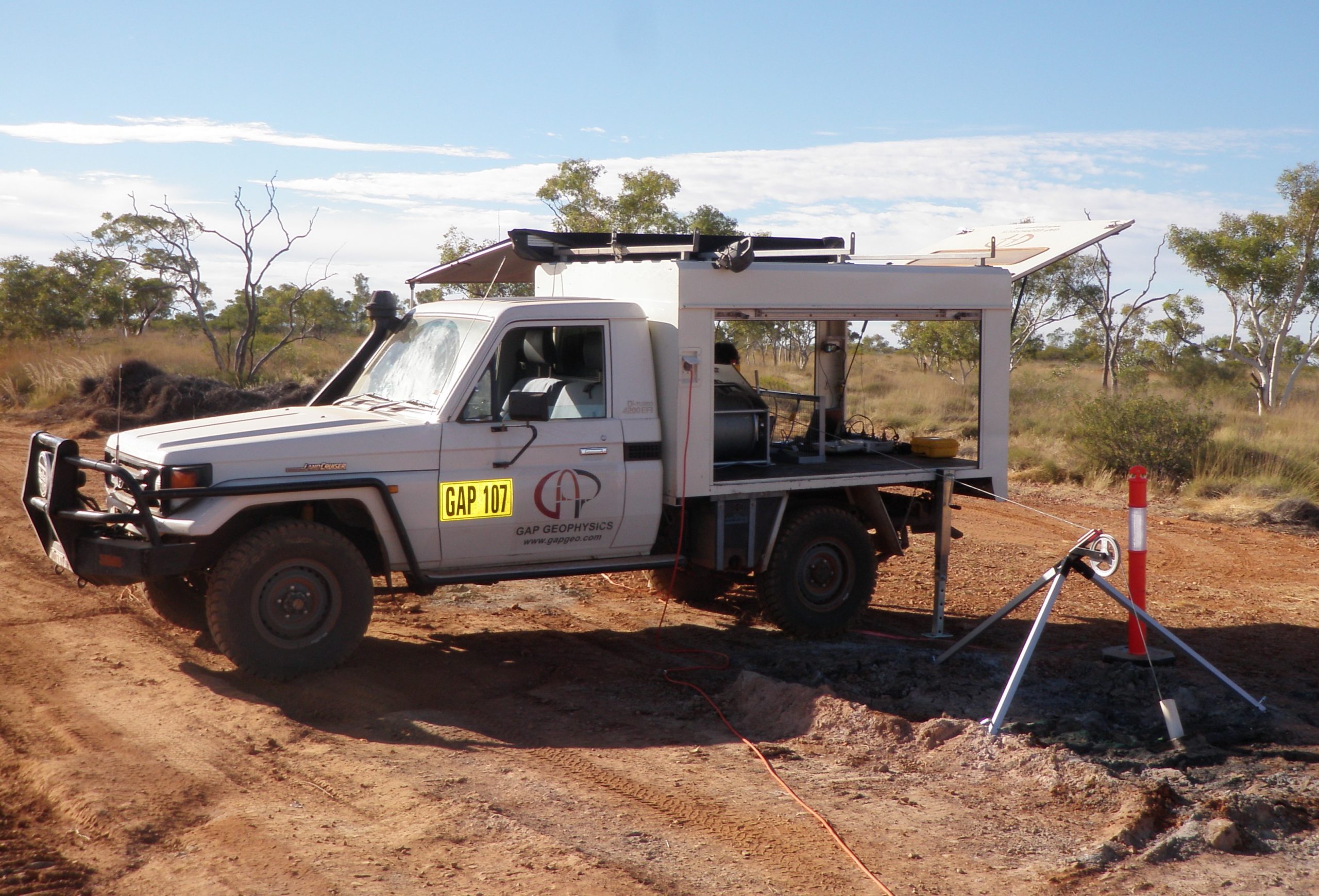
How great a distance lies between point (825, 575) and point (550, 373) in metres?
2.40

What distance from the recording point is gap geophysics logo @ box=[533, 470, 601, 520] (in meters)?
6.78

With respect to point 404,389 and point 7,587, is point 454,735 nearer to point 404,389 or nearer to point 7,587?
point 404,389

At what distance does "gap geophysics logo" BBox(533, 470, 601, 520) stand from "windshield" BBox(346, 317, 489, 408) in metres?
0.81

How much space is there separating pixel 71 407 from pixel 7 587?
46.4 feet

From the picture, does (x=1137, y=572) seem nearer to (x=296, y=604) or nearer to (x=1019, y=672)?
(x=1019, y=672)

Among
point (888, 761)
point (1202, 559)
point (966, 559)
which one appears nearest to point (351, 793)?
point (888, 761)

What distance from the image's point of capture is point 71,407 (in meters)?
20.9

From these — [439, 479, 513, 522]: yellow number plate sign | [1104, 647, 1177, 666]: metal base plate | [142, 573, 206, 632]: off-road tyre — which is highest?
[439, 479, 513, 522]: yellow number plate sign

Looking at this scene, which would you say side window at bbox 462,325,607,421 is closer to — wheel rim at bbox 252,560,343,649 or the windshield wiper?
the windshield wiper

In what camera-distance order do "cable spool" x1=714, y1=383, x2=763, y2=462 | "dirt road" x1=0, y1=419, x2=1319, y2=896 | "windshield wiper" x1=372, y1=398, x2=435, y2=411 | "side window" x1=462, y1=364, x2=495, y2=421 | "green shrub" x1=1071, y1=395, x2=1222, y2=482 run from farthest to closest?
"green shrub" x1=1071, y1=395, x2=1222, y2=482, "cable spool" x1=714, y1=383, x2=763, y2=462, "windshield wiper" x1=372, y1=398, x2=435, y2=411, "side window" x1=462, y1=364, x2=495, y2=421, "dirt road" x1=0, y1=419, x2=1319, y2=896

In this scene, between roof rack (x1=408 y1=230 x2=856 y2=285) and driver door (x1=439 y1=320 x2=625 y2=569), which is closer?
driver door (x1=439 y1=320 x2=625 y2=569)

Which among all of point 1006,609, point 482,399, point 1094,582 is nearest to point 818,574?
point 1006,609

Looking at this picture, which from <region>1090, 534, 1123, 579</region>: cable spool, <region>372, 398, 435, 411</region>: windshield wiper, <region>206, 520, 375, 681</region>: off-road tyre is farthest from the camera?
<region>372, 398, 435, 411</region>: windshield wiper

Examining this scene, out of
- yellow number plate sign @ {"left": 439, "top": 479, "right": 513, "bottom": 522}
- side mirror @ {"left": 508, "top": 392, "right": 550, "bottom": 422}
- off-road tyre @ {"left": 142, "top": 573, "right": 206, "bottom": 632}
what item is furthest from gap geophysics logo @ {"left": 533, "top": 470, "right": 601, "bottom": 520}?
off-road tyre @ {"left": 142, "top": 573, "right": 206, "bottom": 632}
